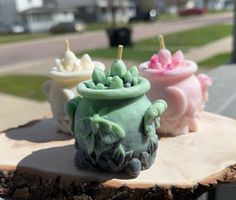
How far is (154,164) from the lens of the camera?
2.39m

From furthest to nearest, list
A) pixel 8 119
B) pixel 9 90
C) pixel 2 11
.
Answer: pixel 2 11
pixel 9 90
pixel 8 119

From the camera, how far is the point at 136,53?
1246 cm

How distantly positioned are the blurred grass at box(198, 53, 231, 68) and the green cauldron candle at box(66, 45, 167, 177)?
7741 millimetres

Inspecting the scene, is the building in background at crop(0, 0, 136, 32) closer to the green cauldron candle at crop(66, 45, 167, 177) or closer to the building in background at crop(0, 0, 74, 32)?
the building in background at crop(0, 0, 74, 32)

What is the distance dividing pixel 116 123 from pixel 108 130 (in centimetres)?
6

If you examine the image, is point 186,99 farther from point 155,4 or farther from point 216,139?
point 155,4

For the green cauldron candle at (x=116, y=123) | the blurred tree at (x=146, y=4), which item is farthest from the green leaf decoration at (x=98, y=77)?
the blurred tree at (x=146, y=4)

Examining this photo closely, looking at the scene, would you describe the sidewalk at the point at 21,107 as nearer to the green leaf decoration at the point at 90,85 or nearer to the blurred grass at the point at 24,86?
the blurred grass at the point at 24,86

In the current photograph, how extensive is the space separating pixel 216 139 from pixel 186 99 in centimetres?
32

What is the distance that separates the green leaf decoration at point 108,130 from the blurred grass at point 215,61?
25.9 ft

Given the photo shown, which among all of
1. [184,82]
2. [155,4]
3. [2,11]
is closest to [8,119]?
[184,82]

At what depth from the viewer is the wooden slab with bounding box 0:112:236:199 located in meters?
2.20

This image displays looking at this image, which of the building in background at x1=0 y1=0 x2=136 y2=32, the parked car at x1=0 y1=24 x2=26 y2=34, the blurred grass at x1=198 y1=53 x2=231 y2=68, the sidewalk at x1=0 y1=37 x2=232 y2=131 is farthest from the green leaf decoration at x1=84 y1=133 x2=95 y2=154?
the parked car at x1=0 y1=24 x2=26 y2=34

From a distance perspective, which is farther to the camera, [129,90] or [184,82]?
[184,82]
